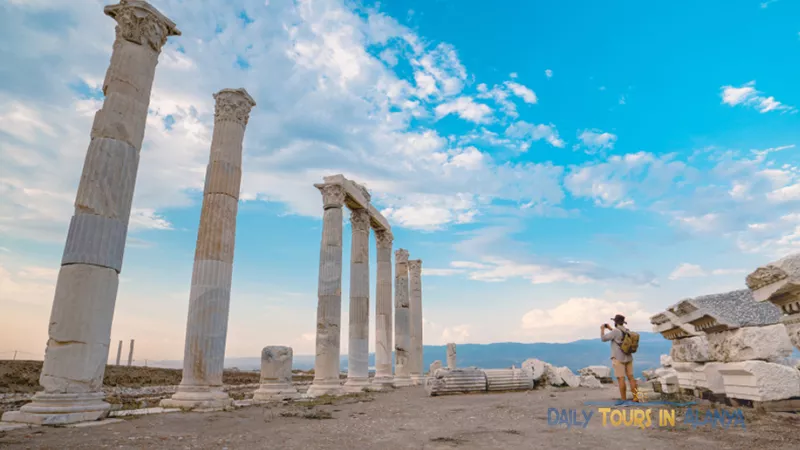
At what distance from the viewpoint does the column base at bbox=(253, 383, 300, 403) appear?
1477 cm

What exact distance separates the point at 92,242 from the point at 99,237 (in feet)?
0.56

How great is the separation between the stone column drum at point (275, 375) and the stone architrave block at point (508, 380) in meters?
8.53

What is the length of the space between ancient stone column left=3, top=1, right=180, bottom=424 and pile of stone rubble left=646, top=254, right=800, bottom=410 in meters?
11.8

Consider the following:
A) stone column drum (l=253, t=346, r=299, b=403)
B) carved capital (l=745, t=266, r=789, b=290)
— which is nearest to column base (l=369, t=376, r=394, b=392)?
stone column drum (l=253, t=346, r=299, b=403)

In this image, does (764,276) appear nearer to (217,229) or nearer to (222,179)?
(217,229)

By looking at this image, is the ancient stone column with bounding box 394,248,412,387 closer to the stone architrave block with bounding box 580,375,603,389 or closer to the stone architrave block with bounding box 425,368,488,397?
the stone architrave block with bounding box 425,368,488,397

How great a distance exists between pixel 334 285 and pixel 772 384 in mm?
14604

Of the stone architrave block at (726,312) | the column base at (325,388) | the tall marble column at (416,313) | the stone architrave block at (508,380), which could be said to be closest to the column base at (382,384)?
the column base at (325,388)

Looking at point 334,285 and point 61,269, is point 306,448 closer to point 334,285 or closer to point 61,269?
point 61,269

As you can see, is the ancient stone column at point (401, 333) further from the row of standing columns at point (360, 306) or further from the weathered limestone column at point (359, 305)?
the weathered limestone column at point (359, 305)

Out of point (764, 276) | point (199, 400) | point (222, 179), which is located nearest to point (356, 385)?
point (199, 400)

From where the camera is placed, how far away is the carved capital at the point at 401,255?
2944cm

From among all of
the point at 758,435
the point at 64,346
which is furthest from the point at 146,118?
the point at 758,435

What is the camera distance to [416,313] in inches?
1209
